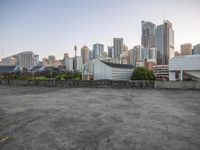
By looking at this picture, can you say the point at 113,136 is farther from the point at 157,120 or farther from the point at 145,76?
the point at 145,76

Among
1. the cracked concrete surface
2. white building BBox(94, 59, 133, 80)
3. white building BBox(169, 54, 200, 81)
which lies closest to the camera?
the cracked concrete surface

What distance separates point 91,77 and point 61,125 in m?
85.1

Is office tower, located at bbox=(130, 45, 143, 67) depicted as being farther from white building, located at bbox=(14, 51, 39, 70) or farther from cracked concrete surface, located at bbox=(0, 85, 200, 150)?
cracked concrete surface, located at bbox=(0, 85, 200, 150)

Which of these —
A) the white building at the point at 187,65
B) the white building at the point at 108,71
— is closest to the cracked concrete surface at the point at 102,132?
the white building at the point at 187,65

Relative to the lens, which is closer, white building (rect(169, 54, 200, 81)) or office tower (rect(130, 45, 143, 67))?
white building (rect(169, 54, 200, 81))

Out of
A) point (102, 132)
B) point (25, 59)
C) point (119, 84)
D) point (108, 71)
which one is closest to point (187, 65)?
point (108, 71)

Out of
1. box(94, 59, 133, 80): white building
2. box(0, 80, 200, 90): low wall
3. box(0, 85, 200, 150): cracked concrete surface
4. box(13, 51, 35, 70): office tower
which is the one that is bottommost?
box(0, 85, 200, 150): cracked concrete surface

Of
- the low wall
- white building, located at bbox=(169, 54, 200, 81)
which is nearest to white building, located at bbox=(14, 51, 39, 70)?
the low wall

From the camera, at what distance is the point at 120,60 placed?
153 metres

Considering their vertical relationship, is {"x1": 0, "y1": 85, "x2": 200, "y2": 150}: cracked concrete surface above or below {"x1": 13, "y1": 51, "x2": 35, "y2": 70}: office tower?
below

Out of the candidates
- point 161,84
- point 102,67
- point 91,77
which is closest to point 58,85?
point 161,84

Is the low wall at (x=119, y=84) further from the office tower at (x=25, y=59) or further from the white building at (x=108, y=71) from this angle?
the office tower at (x=25, y=59)

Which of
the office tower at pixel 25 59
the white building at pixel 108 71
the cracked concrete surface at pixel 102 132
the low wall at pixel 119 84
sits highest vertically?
the office tower at pixel 25 59

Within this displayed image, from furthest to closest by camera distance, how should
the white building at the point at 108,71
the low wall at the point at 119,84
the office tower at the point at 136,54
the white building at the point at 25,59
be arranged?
the office tower at the point at 136,54
the white building at the point at 25,59
the white building at the point at 108,71
the low wall at the point at 119,84
